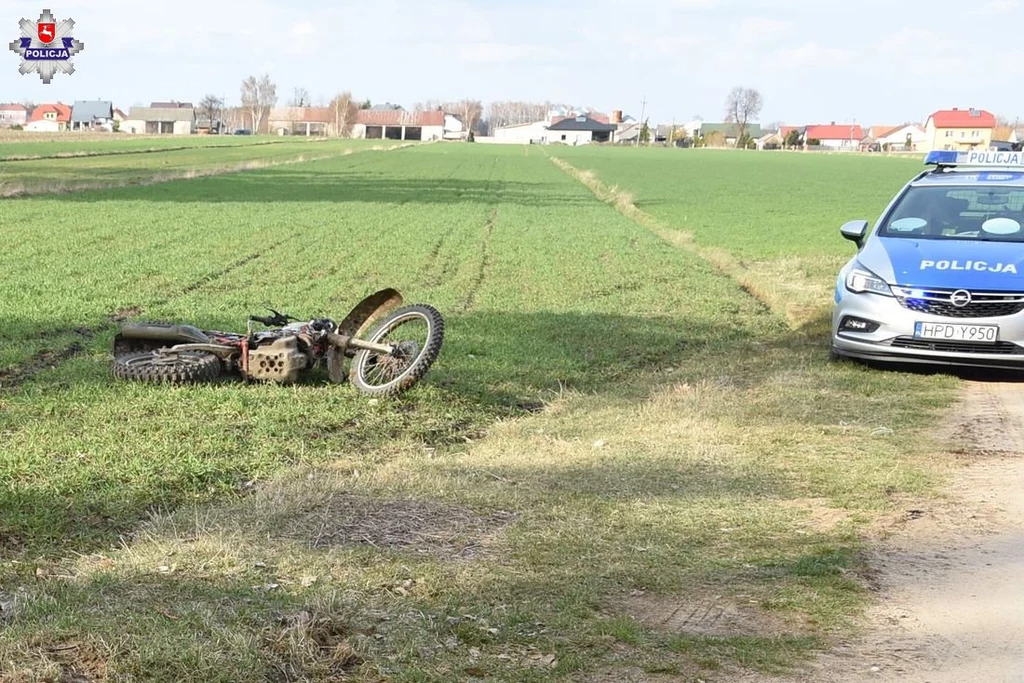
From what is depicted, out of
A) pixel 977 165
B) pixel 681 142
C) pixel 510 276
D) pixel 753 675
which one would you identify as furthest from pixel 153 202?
pixel 681 142

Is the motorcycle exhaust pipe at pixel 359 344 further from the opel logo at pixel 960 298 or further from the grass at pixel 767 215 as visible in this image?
the grass at pixel 767 215

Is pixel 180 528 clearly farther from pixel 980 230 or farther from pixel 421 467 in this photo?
pixel 980 230

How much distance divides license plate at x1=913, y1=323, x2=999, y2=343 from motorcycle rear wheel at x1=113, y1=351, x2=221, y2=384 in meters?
6.08

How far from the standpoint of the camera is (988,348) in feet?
30.0

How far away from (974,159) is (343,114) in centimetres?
17357

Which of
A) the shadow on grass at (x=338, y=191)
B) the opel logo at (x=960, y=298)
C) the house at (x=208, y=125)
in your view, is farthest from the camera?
the house at (x=208, y=125)

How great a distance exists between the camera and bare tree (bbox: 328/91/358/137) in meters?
178

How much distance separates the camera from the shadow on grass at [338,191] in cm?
3456


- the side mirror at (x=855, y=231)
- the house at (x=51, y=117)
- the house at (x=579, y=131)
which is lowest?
the side mirror at (x=855, y=231)

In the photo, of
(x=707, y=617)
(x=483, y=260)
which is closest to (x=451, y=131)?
(x=483, y=260)

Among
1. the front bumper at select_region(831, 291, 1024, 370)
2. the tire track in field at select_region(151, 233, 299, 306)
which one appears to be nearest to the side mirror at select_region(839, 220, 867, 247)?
the front bumper at select_region(831, 291, 1024, 370)

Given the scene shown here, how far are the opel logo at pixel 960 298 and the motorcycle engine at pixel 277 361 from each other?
18.6ft

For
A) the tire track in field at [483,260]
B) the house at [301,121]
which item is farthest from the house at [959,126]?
the tire track in field at [483,260]

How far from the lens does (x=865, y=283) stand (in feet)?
31.9
